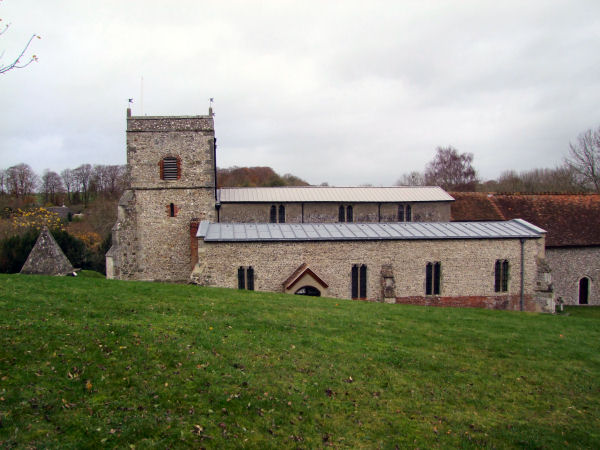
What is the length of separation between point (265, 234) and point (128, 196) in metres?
9.41

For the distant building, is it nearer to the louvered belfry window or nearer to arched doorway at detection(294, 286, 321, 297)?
arched doorway at detection(294, 286, 321, 297)

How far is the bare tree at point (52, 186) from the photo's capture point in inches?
2665

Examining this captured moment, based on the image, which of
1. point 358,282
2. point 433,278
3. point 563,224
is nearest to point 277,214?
point 358,282

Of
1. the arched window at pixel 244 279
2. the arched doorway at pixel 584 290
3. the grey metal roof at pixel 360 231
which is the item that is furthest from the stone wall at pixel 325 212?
the arched doorway at pixel 584 290

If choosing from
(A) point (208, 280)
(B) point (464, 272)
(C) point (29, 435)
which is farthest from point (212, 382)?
(B) point (464, 272)

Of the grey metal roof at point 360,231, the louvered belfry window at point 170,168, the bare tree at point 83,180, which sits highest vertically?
the bare tree at point 83,180

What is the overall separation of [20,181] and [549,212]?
70.9 meters

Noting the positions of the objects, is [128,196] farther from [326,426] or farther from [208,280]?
[326,426]

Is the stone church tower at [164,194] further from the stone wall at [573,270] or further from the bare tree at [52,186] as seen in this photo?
the bare tree at [52,186]

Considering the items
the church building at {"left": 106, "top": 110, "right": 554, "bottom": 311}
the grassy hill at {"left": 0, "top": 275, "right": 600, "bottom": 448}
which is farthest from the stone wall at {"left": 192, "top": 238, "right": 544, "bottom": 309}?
the grassy hill at {"left": 0, "top": 275, "right": 600, "bottom": 448}

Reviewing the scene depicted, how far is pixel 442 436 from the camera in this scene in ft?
23.6

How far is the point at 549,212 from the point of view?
28.8m

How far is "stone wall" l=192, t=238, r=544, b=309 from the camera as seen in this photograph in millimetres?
19469

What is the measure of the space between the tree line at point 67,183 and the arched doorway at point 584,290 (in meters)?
62.8
